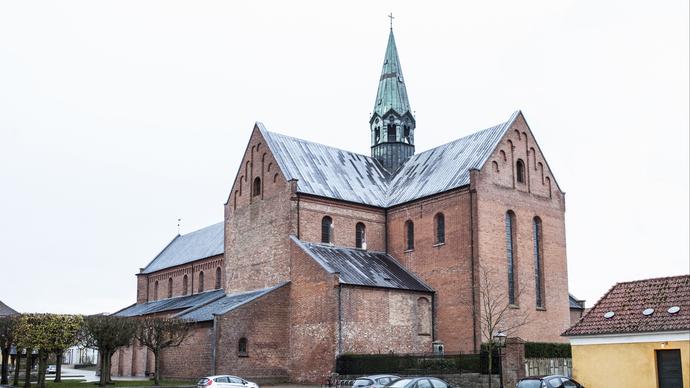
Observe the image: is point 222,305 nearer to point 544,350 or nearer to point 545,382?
point 544,350

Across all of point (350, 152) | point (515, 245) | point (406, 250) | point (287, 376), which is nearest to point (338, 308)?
point (287, 376)

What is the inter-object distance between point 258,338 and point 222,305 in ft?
17.9

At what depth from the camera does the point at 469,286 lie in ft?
148

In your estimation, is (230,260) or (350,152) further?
(350,152)

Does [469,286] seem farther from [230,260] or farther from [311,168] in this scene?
[230,260]

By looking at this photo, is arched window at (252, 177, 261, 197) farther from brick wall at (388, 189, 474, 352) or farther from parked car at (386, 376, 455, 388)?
parked car at (386, 376, 455, 388)

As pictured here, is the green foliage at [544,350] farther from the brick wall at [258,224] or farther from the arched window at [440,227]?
the brick wall at [258,224]

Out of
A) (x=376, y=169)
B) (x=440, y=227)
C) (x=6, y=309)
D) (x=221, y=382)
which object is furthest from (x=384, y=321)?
(x=6, y=309)

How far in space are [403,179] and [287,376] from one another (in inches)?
686

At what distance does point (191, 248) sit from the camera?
243 feet

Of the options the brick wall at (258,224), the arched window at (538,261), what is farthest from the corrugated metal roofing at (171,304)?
the arched window at (538,261)

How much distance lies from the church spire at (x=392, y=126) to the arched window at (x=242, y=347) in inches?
780

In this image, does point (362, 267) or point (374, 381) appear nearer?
point (374, 381)

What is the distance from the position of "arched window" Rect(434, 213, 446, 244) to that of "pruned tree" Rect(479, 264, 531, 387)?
13.0 feet
